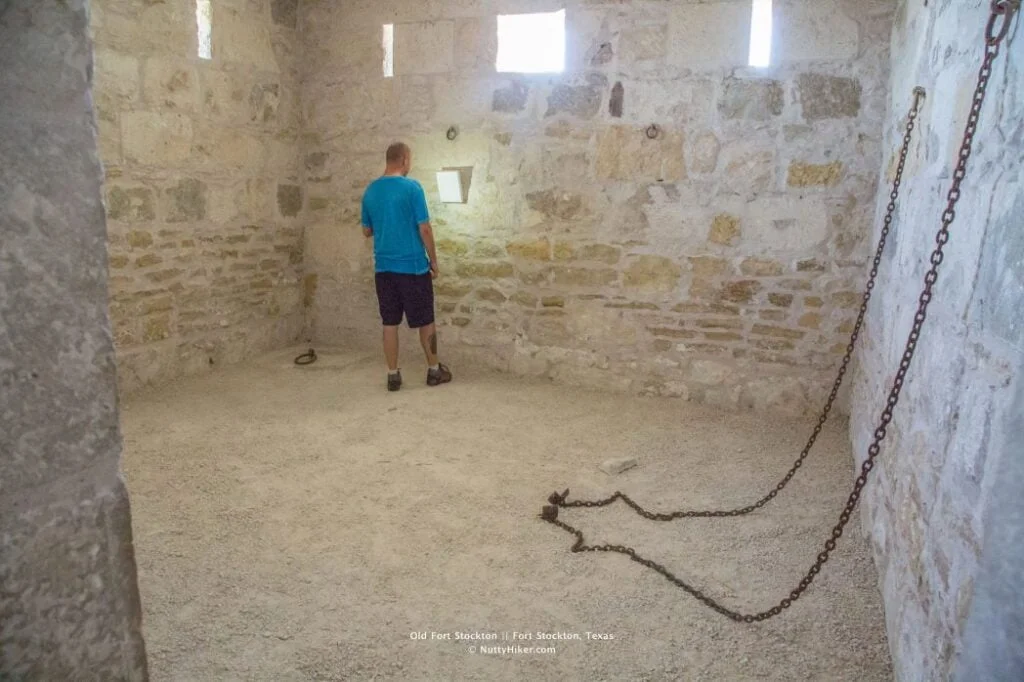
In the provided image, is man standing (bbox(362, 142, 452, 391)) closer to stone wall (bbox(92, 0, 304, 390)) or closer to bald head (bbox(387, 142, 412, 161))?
bald head (bbox(387, 142, 412, 161))

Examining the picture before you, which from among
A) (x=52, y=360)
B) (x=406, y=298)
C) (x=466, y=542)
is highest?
(x=52, y=360)

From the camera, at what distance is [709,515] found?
Result: 2.92 meters

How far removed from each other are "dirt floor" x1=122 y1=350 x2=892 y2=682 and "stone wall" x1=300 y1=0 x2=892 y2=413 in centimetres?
49

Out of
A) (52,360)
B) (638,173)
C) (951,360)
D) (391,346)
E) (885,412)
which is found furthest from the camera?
(391,346)

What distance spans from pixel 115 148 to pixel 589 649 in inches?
149

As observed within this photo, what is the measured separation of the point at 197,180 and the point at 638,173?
9.49 ft

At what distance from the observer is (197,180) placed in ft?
14.8

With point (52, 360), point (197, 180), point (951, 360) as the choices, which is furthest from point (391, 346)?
point (52, 360)

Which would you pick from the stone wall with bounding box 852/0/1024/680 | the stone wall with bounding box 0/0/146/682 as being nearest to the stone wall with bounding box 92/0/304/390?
the stone wall with bounding box 0/0/146/682

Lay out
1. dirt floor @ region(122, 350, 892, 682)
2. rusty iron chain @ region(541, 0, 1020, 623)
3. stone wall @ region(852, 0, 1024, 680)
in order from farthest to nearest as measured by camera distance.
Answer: dirt floor @ region(122, 350, 892, 682) → rusty iron chain @ region(541, 0, 1020, 623) → stone wall @ region(852, 0, 1024, 680)

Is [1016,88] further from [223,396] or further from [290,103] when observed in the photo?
[290,103]

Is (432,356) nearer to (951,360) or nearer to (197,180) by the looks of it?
(197,180)

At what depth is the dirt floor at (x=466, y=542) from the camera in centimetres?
200

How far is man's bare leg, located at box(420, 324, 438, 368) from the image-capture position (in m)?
4.64
